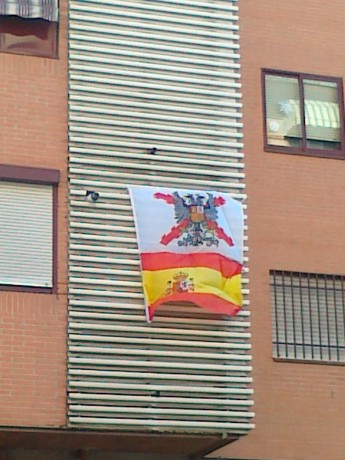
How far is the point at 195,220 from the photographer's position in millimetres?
17688

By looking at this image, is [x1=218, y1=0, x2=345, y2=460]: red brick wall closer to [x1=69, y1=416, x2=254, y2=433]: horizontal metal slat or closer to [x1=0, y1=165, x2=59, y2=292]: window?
[x1=69, y1=416, x2=254, y2=433]: horizontal metal slat

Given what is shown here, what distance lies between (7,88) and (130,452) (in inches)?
221

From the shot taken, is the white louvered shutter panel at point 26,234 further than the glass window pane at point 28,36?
No

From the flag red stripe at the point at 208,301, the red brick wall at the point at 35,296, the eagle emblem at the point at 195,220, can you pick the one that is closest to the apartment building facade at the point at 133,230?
the red brick wall at the point at 35,296

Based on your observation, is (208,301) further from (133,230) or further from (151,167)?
(151,167)

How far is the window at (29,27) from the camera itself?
1789cm

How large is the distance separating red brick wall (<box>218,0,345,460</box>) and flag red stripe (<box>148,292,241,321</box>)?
1426 mm

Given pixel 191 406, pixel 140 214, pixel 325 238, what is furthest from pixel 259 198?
pixel 191 406

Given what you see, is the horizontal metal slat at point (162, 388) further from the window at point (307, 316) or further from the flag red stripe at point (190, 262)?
the window at point (307, 316)

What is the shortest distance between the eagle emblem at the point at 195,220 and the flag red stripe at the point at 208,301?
0.79m

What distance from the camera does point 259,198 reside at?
19344 mm

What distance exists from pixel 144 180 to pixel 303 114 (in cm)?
374

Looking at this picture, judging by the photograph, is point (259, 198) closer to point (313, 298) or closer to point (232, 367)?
point (313, 298)

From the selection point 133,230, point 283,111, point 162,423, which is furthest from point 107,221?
point 283,111
